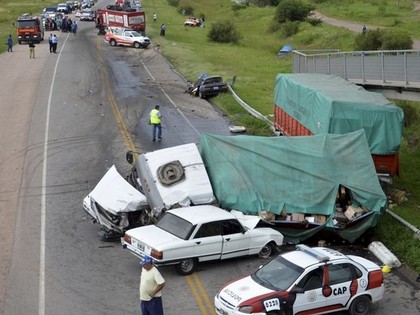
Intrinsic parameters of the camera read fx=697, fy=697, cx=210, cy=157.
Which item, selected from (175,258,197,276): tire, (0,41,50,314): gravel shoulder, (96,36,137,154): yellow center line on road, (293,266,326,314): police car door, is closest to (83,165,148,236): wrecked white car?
(0,41,50,314): gravel shoulder

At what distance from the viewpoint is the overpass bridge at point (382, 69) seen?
2412 centimetres

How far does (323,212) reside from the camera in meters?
18.2

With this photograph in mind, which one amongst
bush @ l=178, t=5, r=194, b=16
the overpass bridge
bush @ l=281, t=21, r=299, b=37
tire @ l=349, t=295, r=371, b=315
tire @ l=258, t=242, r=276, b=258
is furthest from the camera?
bush @ l=178, t=5, r=194, b=16

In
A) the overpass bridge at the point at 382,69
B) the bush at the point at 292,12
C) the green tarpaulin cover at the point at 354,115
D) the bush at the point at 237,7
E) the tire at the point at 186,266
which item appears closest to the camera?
the tire at the point at 186,266

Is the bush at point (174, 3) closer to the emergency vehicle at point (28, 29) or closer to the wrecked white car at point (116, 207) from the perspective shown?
the emergency vehicle at point (28, 29)

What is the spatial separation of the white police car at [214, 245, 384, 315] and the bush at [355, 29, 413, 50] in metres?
45.1

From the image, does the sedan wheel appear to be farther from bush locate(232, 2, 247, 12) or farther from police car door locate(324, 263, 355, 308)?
bush locate(232, 2, 247, 12)

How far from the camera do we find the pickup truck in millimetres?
59806

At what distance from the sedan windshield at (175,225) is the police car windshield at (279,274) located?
8.83ft

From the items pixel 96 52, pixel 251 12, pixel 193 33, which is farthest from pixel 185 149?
pixel 251 12

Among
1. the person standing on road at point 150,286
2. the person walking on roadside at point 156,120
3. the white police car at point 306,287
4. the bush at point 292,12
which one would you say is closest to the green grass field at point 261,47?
the bush at point 292,12

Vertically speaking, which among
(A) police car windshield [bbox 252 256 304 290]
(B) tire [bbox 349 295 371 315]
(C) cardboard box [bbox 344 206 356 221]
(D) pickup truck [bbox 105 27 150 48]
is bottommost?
(B) tire [bbox 349 295 371 315]

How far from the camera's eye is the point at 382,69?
2627 centimetres

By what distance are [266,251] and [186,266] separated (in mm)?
2367
